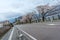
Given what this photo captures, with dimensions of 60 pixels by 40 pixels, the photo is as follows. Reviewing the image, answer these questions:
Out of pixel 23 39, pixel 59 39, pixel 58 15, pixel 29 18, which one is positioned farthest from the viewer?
pixel 29 18

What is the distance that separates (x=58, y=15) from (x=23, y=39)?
50305 millimetres

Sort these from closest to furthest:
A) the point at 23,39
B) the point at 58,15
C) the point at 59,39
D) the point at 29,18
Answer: the point at 59,39 < the point at 23,39 < the point at 58,15 < the point at 29,18

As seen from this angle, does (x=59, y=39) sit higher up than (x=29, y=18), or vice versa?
(x=59, y=39)

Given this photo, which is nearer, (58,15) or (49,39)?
(49,39)

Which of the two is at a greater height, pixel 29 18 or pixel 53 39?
pixel 53 39

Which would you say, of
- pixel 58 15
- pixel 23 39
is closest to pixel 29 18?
pixel 58 15

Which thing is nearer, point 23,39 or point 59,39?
point 59,39

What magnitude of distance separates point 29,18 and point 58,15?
6758 centimetres

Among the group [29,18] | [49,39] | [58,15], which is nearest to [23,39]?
[49,39]

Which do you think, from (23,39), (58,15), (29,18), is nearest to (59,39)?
(23,39)

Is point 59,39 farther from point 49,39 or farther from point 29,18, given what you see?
point 29,18

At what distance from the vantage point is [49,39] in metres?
10.1

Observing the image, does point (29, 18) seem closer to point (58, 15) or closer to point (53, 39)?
point (58, 15)

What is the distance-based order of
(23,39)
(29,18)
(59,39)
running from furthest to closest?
(29,18), (23,39), (59,39)
